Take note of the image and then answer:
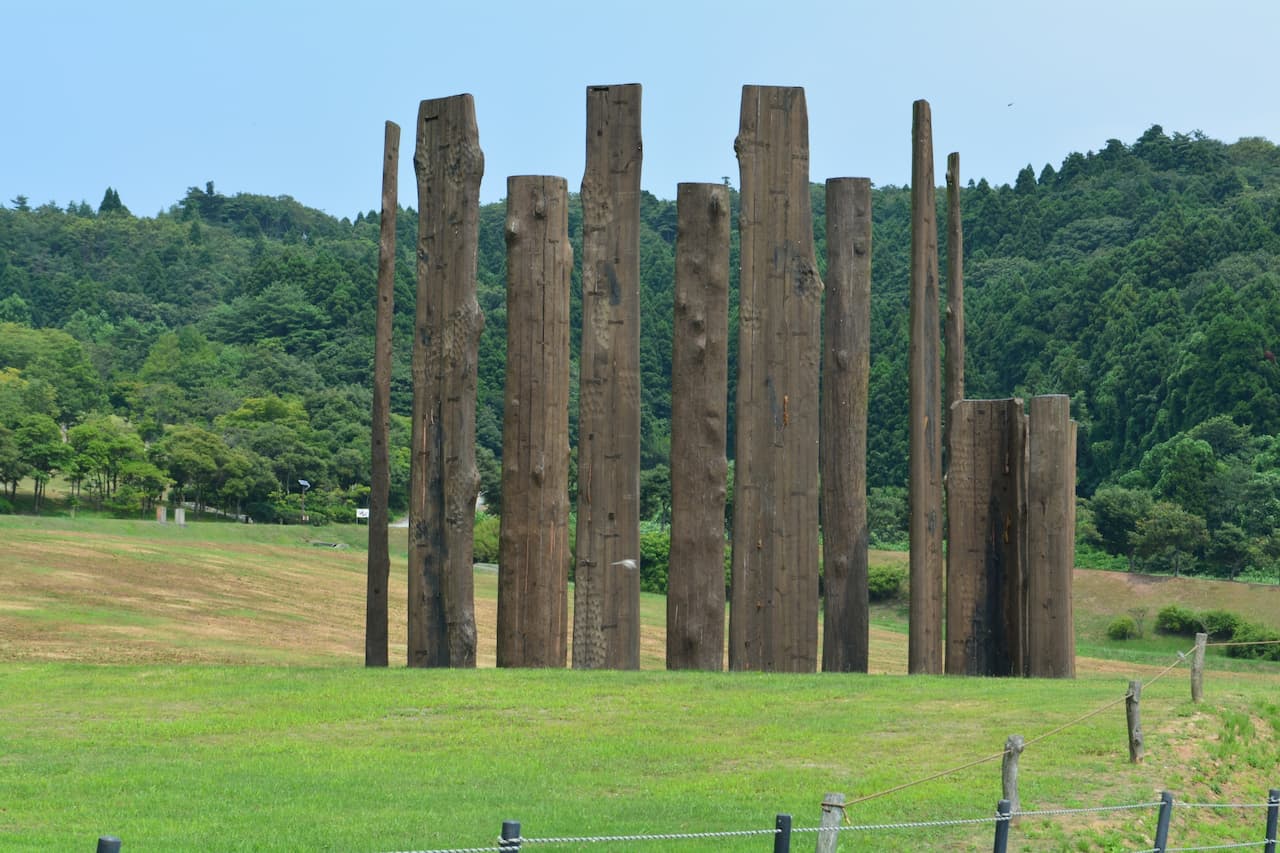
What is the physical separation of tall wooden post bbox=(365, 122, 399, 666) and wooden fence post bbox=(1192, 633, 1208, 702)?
6428mm

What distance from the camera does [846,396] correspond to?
12.9 m

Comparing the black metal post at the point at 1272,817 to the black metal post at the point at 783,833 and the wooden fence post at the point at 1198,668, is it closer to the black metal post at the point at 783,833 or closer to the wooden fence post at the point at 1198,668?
the wooden fence post at the point at 1198,668

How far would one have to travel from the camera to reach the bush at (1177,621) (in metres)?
37.3

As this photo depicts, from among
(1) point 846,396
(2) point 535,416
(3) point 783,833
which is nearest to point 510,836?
(3) point 783,833

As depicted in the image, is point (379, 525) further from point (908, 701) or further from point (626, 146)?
point (908, 701)

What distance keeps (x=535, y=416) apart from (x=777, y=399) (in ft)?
6.25

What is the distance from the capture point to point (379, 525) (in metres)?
13.4

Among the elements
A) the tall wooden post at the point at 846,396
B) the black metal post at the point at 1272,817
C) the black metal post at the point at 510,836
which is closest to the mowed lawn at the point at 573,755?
the black metal post at the point at 1272,817

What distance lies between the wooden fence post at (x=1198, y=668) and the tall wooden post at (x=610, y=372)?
418 centimetres

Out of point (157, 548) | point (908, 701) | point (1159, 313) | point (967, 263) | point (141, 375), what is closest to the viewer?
point (908, 701)

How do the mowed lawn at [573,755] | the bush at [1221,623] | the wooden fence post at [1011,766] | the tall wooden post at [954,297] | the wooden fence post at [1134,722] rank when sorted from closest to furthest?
the wooden fence post at [1011,766] → the mowed lawn at [573,755] → the wooden fence post at [1134,722] → the tall wooden post at [954,297] → the bush at [1221,623]

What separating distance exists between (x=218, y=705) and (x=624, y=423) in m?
3.76

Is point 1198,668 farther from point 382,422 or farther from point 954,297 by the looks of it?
point 382,422

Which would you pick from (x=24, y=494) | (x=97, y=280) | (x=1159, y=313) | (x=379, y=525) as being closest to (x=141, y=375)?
(x=24, y=494)
